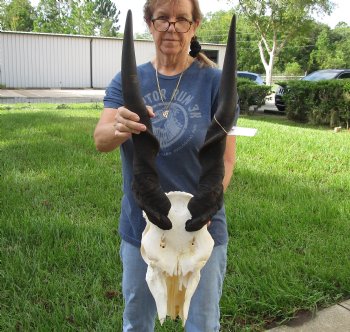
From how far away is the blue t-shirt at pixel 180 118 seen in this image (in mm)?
1989

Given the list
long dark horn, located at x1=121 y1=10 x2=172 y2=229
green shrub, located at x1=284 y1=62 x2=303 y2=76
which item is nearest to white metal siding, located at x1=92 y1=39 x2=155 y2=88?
long dark horn, located at x1=121 y1=10 x2=172 y2=229

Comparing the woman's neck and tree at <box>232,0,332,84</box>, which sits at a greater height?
tree at <box>232,0,332,84</box>

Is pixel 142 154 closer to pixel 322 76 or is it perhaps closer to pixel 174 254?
pixel 174 254

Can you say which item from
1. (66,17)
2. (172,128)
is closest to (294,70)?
(66,17)

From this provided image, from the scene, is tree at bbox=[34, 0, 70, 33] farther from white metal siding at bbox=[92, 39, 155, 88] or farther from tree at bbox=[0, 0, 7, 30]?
white metal siding at bbox=[92, 39, 155, 88]

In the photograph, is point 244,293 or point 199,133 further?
point 244,293

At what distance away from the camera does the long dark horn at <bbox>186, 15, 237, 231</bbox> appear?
1.72 m

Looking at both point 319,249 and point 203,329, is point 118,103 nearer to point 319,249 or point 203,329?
point 203,329

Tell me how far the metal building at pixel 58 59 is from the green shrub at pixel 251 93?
11133mm

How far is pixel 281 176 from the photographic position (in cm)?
619

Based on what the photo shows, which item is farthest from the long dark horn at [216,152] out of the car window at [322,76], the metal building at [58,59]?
the metal building at [58,59]

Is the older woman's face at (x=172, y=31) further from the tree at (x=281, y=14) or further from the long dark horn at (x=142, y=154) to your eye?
the tree at (x=281, y=14)

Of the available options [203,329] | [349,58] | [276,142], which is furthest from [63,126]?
[349,58]

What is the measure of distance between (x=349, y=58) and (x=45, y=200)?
6829 cm
